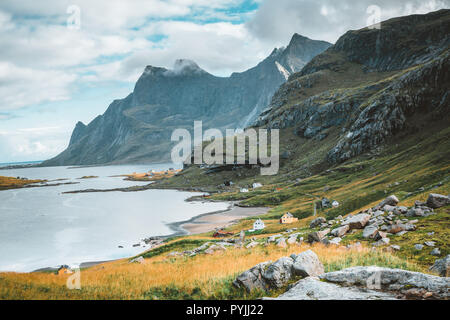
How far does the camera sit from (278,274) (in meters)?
10.2

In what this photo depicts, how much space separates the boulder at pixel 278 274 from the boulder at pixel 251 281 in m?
0.21

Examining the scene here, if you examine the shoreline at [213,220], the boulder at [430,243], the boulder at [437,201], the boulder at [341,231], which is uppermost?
the boulder at [437,201]

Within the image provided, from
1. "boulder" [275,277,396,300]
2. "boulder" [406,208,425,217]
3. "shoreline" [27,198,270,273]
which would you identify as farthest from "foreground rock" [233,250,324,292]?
"shoreline" [27,198,270,273]

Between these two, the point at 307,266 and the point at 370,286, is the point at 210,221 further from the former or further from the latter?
the point at 370,286

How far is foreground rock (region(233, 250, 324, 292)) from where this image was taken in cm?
1006

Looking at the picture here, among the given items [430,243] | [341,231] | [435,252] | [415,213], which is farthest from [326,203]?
[435,252]

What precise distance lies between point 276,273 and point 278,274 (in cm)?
9

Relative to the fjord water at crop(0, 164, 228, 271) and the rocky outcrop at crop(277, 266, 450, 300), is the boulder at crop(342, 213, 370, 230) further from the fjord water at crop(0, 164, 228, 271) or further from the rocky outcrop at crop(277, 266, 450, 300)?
the fjord water at crop(0, 164, 228, 271)

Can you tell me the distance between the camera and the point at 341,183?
10038 cm

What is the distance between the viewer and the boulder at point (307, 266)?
10.3 meters

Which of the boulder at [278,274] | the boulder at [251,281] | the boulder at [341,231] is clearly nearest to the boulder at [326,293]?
the boulder at [278,274]

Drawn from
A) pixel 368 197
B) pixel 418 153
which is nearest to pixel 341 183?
pixel 418 153

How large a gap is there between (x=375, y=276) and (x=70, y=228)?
337 feet

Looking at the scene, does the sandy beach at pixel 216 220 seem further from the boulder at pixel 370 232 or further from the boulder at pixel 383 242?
the boulder at pixel 383 242
